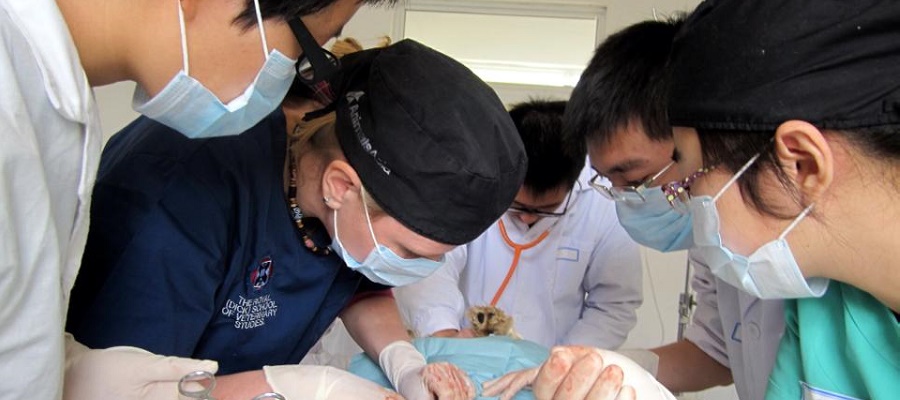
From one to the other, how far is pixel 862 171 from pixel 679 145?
28 centimetres

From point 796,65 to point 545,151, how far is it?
4.02ft

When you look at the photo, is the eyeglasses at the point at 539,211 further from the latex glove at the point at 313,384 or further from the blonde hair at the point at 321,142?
the latex glove at the point at 313,384

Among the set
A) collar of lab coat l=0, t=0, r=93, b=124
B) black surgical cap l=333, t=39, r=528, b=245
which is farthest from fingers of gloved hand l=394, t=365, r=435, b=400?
collar of lab coat l=0, t=0, r=93, b=124

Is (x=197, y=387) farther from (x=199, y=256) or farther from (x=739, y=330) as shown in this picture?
(x=739, y=330)

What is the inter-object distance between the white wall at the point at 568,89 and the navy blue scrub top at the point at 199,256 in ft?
7.90

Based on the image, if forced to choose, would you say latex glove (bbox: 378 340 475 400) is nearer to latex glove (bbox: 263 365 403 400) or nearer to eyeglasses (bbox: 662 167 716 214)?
latex glove (bbox: 263 365 403 400)

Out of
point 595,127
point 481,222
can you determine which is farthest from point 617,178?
point 481,222

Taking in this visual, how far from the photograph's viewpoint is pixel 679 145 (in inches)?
42.9

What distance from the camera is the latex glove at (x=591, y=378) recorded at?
43.6 inches

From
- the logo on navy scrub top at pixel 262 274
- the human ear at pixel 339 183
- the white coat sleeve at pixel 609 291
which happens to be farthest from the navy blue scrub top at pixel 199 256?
the white coat sleeve at pixel 609 291

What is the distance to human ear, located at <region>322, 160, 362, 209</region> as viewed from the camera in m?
1.29

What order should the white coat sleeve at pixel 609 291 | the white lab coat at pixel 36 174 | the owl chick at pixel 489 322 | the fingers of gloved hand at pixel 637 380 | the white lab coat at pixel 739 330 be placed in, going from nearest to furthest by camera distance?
the white lab coat at pixel 36 174, the fingers of gloved hand at pixel 637 380, the white lab coat at pixel 739 330, the owl chick at pixel 489 322, the white coat sleeve at pixel 609 291

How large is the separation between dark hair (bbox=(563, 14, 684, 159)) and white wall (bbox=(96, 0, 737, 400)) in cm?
210

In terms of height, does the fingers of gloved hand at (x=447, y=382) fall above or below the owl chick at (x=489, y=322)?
above
